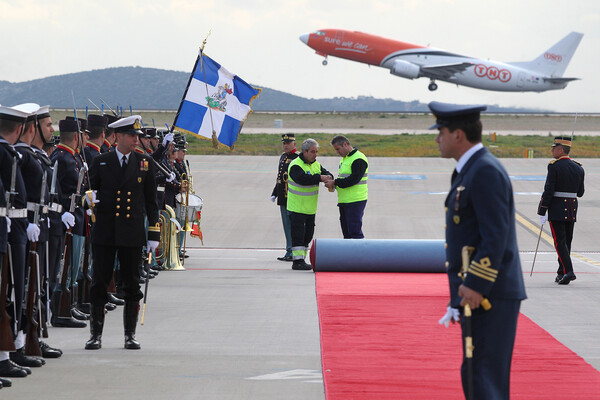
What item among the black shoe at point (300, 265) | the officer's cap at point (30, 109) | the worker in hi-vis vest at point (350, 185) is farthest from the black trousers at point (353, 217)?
the officer's cap at point (30, 109)

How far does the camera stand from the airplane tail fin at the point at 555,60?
91.1 m

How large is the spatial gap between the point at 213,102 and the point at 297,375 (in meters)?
7.97

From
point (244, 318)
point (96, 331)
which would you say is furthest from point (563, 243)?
point (96, 331)

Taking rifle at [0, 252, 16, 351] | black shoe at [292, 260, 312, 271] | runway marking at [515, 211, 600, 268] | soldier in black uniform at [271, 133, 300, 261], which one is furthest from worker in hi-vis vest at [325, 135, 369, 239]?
rifle at [0, 252, 16, 351]

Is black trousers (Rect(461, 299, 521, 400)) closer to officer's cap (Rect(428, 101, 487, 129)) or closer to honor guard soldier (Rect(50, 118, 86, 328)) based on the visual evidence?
officer's cap (Rect(428, 101, 487, 129))

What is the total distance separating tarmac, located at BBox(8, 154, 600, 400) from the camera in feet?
21.4

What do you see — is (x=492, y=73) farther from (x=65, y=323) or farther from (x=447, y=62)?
(x=65, y=323)

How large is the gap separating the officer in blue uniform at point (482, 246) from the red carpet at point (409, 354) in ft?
5.05

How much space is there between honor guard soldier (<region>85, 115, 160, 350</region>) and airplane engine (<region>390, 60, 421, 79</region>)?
2955 inches

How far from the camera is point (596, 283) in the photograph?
39.7 ft

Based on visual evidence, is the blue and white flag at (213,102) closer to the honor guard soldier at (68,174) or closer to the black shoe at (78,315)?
the honor guard soldier at (68,174)

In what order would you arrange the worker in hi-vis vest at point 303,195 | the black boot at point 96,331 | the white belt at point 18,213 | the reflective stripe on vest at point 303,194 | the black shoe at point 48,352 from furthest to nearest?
the reflective stripe on vest at point 303,194
the worker in hi-vis vest at point 303,195
the black boot at point 96,331
the black shoe at point 48,352
the white belt at point 18,213

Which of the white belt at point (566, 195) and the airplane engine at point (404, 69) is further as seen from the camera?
the airplane engine at point (404, 69)

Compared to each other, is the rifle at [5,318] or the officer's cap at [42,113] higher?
the officer's cap at [42,113]
